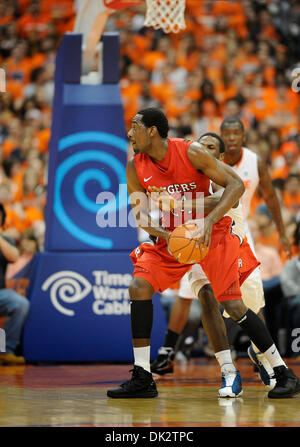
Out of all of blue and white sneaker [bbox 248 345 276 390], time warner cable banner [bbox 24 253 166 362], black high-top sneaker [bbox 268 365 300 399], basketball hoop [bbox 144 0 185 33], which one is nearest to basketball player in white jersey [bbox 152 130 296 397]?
blue and white sneaker [bbox 248 345 276 390]

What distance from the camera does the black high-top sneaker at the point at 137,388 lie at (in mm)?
4832

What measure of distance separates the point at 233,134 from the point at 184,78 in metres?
7.59

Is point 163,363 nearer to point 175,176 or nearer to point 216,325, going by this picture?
point 216,325

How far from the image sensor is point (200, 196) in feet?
16.5

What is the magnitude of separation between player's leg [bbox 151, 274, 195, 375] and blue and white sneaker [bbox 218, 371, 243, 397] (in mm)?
1456

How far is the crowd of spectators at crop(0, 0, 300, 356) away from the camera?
38.0ft

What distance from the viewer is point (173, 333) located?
6.53 metres

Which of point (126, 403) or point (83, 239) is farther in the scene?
point (83, 239)

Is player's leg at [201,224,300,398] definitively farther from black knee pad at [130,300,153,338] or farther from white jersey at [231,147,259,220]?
white jersey at [231,147,259,220]

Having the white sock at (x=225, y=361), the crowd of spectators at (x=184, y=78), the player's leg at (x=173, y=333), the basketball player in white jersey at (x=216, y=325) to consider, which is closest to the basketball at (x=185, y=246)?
the basketball player in white jersey at (x=216, y=325)

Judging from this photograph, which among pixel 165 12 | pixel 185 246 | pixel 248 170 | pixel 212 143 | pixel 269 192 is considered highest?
pixel 165 12

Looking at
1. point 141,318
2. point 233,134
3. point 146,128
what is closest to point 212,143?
point 233,134

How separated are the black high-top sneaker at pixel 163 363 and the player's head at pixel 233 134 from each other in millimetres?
1695
